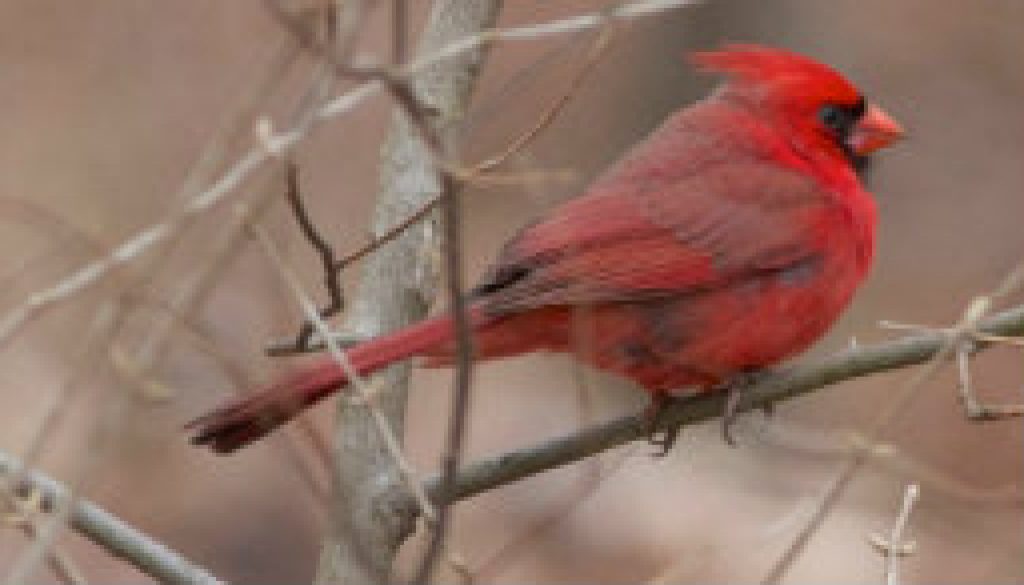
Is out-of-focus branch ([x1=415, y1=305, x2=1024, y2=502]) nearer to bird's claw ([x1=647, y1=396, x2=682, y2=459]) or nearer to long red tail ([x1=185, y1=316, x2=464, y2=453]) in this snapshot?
bird's claw ([x1=647, y1=396, x2=682, y2=459])

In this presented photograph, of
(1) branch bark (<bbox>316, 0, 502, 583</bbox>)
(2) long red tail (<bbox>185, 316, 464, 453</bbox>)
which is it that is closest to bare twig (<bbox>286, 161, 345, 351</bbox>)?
(2) long red tail (<bbox>185, 316, 464, 453</bbox>)

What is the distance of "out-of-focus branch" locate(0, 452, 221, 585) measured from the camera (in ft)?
9.63

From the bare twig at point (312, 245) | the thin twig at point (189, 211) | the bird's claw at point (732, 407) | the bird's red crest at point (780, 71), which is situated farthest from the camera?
the bird's red crest at point (780, 71)

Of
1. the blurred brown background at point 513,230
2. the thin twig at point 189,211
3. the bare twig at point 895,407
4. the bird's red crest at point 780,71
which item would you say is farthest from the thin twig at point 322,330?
the bird's red crest at point 780,71

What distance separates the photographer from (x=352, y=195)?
8.66m

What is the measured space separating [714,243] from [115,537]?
1.60 m

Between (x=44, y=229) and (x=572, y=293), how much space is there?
1.23 meters

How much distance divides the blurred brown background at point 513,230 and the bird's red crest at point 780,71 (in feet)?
1.33

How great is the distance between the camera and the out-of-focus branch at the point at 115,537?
294cm

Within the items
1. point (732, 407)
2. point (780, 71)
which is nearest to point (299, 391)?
point (732, 407)

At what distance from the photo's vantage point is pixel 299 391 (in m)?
3.14

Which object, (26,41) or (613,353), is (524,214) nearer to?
(26,41)

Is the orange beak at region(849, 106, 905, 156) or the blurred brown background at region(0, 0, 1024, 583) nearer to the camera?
the orange beak at region(849, 106, 905, 156)

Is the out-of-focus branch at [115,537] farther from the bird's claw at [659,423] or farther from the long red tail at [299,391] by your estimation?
the bird's claw at [659,423]
